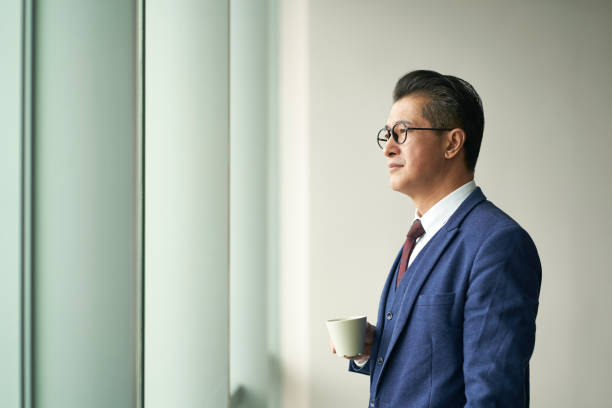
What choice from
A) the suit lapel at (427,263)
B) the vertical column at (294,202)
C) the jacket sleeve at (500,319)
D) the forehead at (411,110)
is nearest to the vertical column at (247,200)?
the vertical column at (294,202)

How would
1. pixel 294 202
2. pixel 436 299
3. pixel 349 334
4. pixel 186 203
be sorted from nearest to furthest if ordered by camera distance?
pixel 436 299 → pixel 349 334 → pixel 186 203 → pixel 294 202

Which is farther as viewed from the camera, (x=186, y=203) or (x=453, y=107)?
(x=186, y=203)

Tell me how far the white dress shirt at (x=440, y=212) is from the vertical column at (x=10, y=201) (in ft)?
2.65

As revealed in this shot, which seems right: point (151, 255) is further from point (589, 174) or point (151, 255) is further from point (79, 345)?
point (589, 174)

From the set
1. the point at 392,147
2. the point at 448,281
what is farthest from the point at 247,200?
the point at 448,281

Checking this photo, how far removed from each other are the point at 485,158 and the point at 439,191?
1297mm

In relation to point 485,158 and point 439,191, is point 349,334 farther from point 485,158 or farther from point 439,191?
point 485,158

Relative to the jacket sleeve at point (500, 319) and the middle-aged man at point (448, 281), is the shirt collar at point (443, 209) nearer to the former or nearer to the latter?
the middle-aged man at point (448, 281)

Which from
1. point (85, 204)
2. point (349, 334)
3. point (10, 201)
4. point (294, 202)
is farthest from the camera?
point (294, 202)

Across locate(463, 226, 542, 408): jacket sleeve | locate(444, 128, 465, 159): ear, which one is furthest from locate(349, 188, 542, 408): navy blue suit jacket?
locate(444, 128, 465, 159): ear

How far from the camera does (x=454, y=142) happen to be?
1.10 meters

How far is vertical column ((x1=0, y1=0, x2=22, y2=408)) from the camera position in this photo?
63cm

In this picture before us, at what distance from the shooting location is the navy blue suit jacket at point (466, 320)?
83cm

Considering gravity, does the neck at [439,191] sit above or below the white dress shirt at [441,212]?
above
